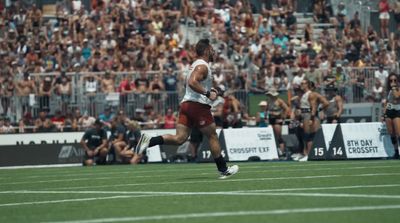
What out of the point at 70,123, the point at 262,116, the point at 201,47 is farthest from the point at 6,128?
the point at 201,47

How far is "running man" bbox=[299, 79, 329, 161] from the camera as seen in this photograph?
1088 inches

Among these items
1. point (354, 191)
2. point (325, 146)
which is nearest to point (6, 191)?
point (354, 191)

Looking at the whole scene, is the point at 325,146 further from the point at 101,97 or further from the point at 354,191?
the point at 354,191

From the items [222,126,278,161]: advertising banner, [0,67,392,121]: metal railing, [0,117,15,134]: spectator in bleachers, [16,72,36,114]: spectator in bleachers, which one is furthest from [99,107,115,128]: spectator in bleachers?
[222,126,278,161]: advertising banner

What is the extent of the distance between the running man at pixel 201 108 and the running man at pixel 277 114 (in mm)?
11142

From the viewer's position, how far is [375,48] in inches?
1526

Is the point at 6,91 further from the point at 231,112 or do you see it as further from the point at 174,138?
the point at 174,138

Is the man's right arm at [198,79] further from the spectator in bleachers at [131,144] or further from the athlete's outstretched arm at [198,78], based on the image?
the spectator in bleachers at [131,144]

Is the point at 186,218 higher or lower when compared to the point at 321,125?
higher

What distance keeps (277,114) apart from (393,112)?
4113 mm

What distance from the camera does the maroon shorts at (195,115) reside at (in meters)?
17.3

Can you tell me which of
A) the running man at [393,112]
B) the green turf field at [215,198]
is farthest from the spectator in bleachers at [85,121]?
the green turf field at [215,198]

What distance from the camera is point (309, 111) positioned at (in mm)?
28141

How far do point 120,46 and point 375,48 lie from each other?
29.3ft
